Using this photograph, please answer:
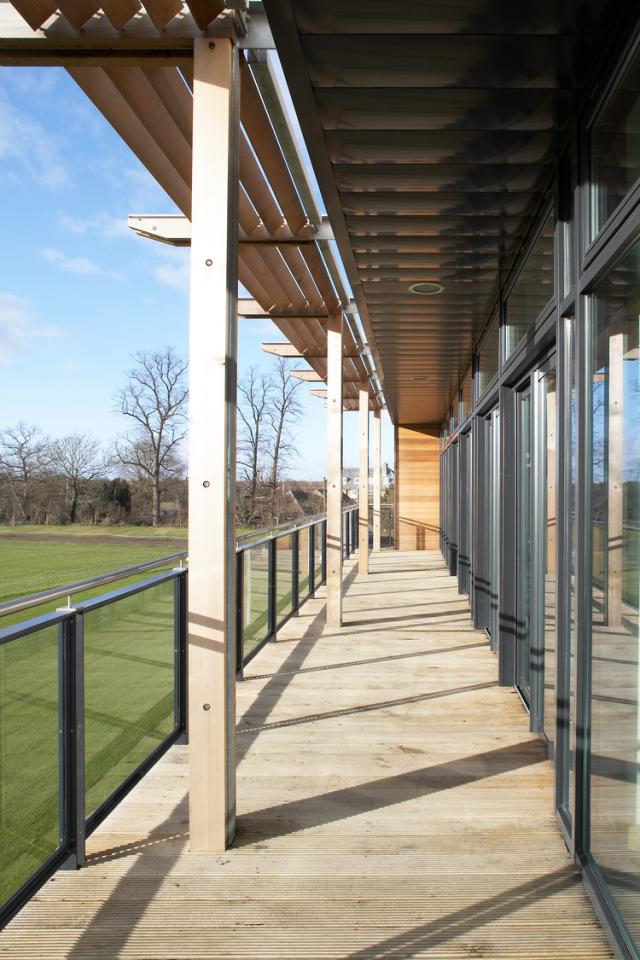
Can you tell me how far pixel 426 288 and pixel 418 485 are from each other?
1119 centimetres

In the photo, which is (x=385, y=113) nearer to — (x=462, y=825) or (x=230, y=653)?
(x=230, y=653)

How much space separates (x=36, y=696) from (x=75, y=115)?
816 inches

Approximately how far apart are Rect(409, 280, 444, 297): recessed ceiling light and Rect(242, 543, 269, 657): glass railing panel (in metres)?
2.15

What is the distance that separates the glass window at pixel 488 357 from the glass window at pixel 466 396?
128cm

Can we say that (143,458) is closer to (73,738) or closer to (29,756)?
(73,738)

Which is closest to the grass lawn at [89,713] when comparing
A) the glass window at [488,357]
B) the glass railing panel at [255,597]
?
the glass railing panel at [255,597]

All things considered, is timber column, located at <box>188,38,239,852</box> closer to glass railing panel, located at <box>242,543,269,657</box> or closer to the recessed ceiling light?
glass railing panel, located at <box>242,543,269,657</box>

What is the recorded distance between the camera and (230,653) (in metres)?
2.88

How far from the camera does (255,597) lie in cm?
568

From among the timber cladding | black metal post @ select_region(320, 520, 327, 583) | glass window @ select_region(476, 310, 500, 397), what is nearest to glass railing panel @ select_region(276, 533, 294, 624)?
Answer: black metal post @ select_region(320, 520, 327, 583)

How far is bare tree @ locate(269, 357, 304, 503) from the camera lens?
87.2 feet

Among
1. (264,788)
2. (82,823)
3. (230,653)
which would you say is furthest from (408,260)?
(82,823)

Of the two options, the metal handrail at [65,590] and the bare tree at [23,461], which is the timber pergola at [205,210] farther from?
the bare tree at [23,461]

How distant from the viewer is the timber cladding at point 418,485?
53.2 feet
